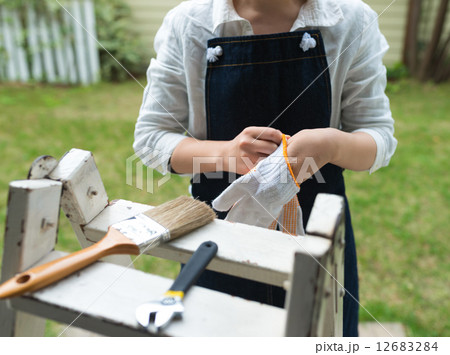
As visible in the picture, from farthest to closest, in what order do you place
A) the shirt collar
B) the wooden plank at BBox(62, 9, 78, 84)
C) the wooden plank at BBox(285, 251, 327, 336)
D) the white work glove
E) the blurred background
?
the wooden plank at BBox(62, 9, 78, 84) → the blurred background → the shirt collar → the white work glove → the wooden plank at BBox(285, 251, 327, 336)

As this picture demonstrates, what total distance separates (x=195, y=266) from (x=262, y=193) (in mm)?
169

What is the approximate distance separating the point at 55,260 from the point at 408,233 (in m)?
1.53

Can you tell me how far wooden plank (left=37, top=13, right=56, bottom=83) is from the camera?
10.6ft

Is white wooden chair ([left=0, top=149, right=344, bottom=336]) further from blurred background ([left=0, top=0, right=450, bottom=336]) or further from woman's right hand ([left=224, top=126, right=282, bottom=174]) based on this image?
blurred background ([left=0, top=0, right=450, bottom=336])

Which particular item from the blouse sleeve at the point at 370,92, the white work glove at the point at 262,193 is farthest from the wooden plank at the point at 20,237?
the blouse sleeve at the point at 370,92

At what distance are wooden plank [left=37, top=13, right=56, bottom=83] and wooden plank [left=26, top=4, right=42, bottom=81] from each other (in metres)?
0.04

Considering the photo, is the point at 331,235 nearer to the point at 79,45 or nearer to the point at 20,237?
the point at 20,237

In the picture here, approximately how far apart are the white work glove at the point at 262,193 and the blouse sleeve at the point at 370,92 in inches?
8.7

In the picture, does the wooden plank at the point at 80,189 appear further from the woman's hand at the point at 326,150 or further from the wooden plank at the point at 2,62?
the wooden plank at the point at 2,62

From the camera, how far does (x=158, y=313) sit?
341mm

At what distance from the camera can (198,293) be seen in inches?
14.9

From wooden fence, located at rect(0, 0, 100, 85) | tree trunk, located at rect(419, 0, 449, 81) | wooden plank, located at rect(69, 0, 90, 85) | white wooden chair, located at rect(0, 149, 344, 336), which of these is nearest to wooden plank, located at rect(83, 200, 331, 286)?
white wooden chair, located at rect(0, 149, 344, 336)

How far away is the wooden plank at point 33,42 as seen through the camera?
322 cm
